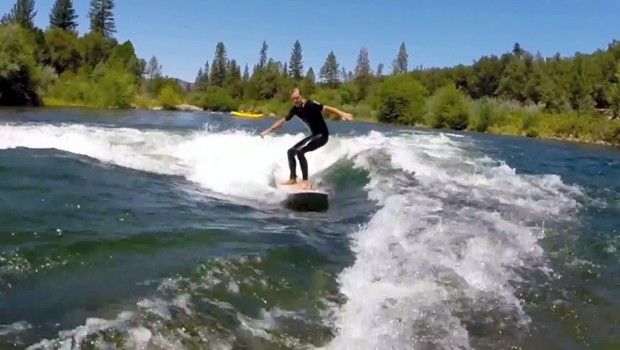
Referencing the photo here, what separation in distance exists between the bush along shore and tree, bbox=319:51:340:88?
243mm

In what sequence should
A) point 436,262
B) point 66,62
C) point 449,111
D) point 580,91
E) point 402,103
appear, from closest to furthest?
point 436,262, point 449,111, point 402,103, point 580,91, point 66,62

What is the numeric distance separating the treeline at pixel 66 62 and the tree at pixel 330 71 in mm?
45851

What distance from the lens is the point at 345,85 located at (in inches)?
4626

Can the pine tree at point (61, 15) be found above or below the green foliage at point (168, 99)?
above

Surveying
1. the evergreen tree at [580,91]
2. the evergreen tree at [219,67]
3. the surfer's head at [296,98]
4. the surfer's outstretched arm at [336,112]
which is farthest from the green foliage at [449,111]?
the evergreen tree at [219,67]

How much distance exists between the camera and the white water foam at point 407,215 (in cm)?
589

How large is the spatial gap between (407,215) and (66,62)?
10225 centimetres

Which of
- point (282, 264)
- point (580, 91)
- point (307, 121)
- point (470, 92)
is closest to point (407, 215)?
point (307, 121)

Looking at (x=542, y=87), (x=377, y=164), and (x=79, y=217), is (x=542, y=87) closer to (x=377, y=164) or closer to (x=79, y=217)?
(x=377, y=164)

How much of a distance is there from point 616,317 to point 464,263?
1.78m

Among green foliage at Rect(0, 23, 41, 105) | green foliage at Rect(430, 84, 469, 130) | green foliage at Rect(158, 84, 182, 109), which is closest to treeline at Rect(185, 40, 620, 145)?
green foliage at Rect(430, 84, 469, 130)

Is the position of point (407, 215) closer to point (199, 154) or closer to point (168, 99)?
point (199, 154)

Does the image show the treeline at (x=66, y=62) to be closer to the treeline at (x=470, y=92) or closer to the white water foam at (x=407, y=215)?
the treeline at (x=470, y=92)

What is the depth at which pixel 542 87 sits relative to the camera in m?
105
